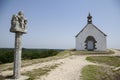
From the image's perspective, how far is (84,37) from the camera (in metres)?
37.4

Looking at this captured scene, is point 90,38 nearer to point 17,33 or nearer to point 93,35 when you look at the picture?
point 93,35

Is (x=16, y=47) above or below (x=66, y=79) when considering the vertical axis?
above

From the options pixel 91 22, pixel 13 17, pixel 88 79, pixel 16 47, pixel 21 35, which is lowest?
pixel 88 79

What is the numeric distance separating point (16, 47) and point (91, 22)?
2824 centimetres

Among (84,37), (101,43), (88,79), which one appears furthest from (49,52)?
(88,79)

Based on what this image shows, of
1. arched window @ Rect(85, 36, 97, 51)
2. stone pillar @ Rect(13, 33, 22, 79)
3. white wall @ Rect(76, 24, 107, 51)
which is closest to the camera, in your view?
stone pillar @ Rect(13, 33, 22, 79)

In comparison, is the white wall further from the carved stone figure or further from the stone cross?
the stone cross

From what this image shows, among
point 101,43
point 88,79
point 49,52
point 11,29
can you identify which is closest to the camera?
point 11,29

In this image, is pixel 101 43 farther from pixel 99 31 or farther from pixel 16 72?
pixel 16 72

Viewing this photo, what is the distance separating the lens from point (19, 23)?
11391 mm

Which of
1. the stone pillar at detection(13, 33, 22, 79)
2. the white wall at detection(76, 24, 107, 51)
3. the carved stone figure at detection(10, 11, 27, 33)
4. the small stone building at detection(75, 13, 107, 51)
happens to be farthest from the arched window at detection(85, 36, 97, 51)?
the stone pillar at detection(13, 33, 22, 79)

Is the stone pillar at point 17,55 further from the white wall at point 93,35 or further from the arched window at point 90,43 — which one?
the arched window at point 90,43

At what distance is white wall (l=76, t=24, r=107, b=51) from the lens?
120 ft

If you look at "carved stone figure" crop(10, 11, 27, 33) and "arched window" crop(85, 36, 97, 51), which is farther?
"arched window" crop(85, 36, 97, 51)
